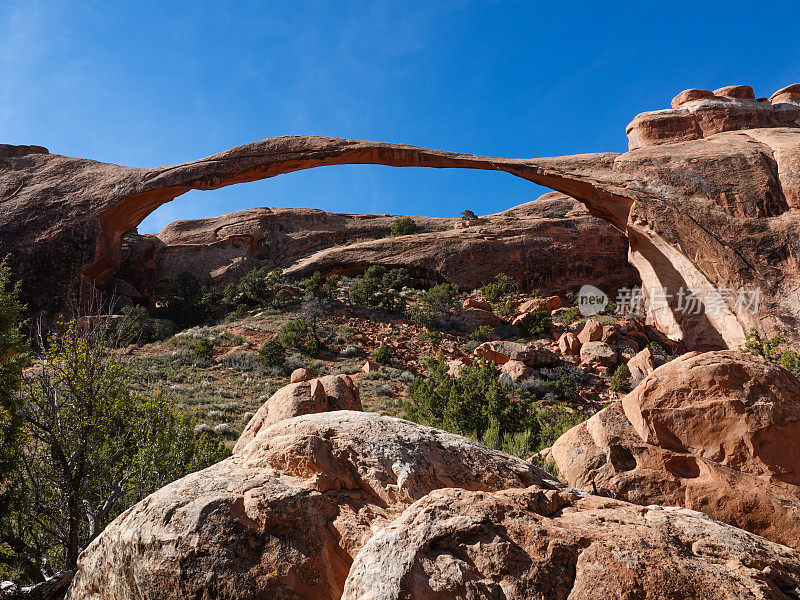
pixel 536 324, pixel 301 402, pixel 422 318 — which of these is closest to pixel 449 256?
pixel 422 318

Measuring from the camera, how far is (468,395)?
12.4m

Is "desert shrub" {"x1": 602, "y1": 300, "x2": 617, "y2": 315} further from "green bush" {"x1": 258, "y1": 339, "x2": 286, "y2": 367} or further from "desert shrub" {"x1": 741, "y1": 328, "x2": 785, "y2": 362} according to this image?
"green bush" {"x1": 258, "y1": 339, "x2": 286, "y2": 367}

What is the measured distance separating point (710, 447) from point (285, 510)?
413 centimetres

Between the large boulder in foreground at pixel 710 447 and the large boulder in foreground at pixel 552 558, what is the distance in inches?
85.4

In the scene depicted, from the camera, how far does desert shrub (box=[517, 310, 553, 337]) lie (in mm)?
21328

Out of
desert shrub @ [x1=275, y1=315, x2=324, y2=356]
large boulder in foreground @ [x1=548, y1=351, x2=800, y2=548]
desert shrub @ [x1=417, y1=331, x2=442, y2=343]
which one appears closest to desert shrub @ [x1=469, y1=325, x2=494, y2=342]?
desert shrub @ [x1=417, y1=331, x2=442, y2=343]

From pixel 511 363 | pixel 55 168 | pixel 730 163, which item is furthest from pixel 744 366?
pixel 55 168

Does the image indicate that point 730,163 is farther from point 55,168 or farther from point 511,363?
point 55,168

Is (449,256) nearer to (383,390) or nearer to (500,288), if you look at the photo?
(500,288)

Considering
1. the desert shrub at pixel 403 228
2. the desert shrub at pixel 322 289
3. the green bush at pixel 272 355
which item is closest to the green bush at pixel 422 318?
the desert shrub at pixel 322 289

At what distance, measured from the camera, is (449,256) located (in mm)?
28047

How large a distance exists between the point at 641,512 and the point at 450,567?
126cm

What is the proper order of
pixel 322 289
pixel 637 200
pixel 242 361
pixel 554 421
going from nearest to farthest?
pixel 637 200 → pixel 554 421 → pixel 242 361 → pixel 322 289

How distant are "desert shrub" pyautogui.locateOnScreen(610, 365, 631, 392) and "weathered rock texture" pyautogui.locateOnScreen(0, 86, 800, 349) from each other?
1.79m
